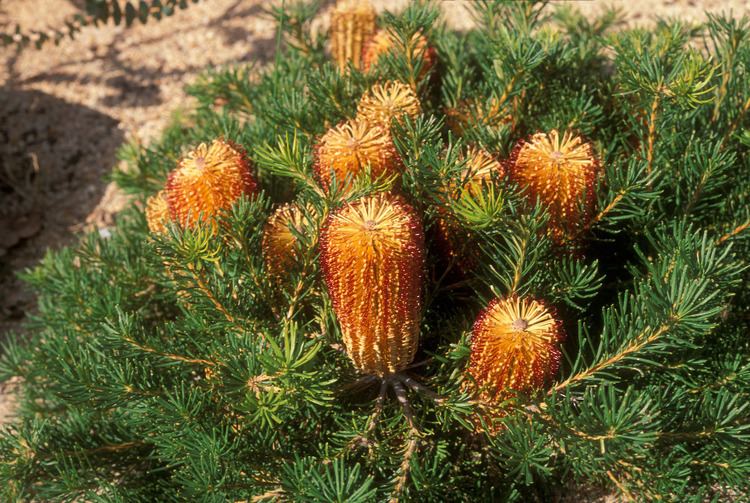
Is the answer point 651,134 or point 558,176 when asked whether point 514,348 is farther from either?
point 651,134

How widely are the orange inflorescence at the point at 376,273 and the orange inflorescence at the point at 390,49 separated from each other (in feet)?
1.98

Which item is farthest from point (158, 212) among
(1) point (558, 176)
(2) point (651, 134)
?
(2) point (651, 134)

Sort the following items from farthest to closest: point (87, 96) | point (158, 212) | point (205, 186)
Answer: point (87, 96)
point (158, 212)
point (205, 186)

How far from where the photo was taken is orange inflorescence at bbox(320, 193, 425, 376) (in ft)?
3.71

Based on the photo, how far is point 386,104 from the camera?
151 cm

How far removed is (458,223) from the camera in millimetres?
1354

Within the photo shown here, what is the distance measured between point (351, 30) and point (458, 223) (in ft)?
3.07

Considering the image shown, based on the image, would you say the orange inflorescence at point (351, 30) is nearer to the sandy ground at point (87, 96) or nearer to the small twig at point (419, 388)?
the small twig at point (419, 388)

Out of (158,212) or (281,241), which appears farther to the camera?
(158,212)

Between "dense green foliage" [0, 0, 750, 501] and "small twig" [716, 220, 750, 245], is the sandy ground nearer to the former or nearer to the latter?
"dense green foliage" [0, 0, 750, 501]

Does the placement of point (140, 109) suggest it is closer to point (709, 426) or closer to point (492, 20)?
point (492, 20)

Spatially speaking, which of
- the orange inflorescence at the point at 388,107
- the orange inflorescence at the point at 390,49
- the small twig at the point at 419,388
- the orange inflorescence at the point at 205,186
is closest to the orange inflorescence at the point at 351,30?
the orange inflorescence at the point at 390,49

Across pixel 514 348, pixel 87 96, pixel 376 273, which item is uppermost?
pixel 376 273

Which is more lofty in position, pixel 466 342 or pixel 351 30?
pixel 351 30
